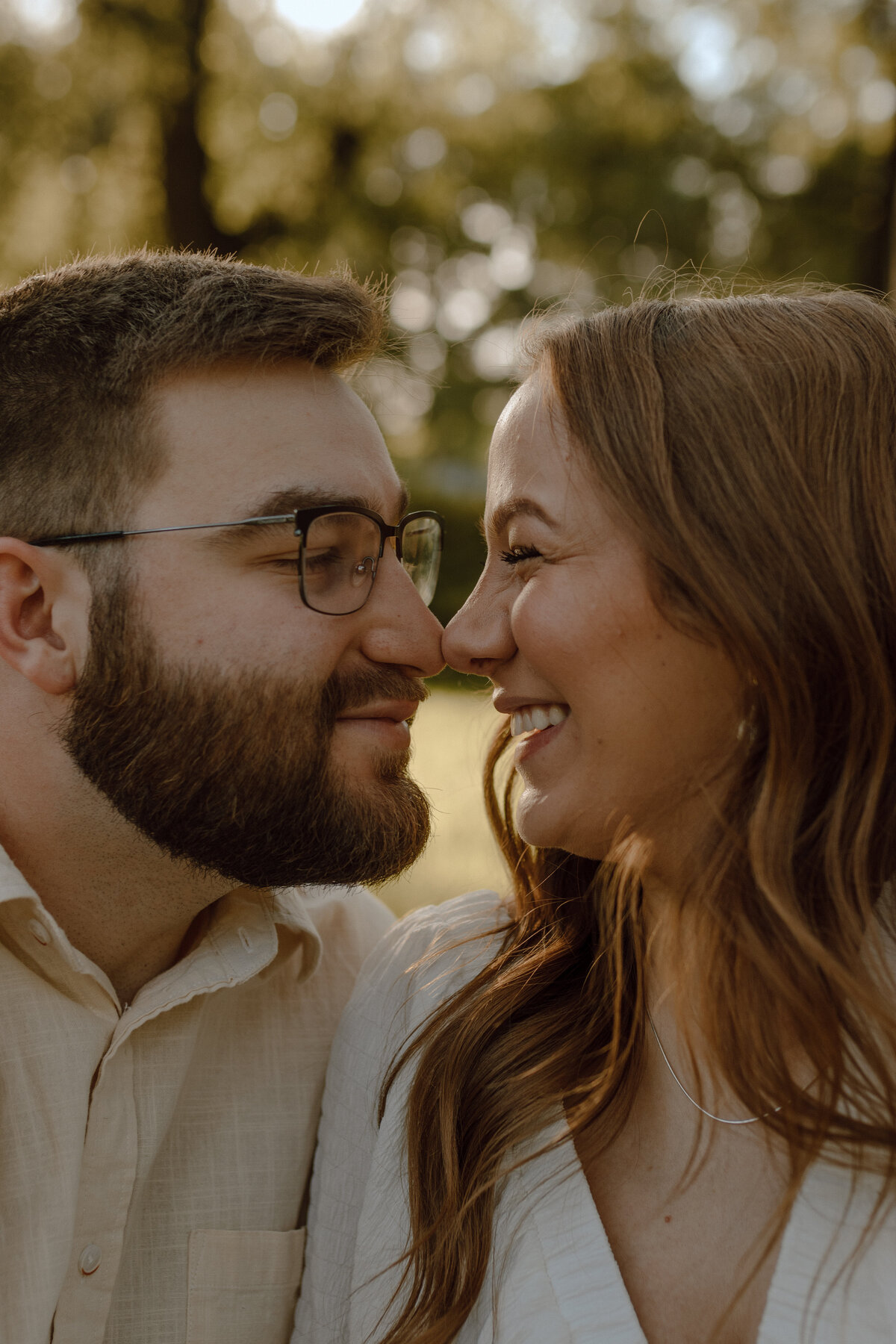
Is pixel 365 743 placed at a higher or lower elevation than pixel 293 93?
lower

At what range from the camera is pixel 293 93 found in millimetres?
16625

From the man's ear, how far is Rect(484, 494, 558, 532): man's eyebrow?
0.98 metres

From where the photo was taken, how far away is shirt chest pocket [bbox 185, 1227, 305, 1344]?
2.30 m

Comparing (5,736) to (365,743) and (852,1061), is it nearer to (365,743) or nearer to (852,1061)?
(365,743)

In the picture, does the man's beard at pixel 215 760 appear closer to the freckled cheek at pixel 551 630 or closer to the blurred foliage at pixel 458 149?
the freckled cheek at pixel 551 630

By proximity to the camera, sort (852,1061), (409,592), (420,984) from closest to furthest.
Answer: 1. (852,1061)
2. (420,984)
3. (409,592)

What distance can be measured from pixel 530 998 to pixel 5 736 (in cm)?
139

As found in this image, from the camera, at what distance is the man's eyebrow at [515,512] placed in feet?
7.39

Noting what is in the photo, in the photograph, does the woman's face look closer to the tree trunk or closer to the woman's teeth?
the woman's teeth

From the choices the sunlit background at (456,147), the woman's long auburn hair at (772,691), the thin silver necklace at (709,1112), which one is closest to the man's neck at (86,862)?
the woman's long auburn hair at (772,691)

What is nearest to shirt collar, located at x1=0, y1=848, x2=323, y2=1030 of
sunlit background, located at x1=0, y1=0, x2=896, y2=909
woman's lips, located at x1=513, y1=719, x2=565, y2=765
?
woman's lips, located at x1=513, y1=719, x2=565, y2=765

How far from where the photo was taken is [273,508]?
8.45 ft

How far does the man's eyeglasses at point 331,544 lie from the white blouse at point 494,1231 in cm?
85

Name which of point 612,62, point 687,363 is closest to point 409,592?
point 687,363
